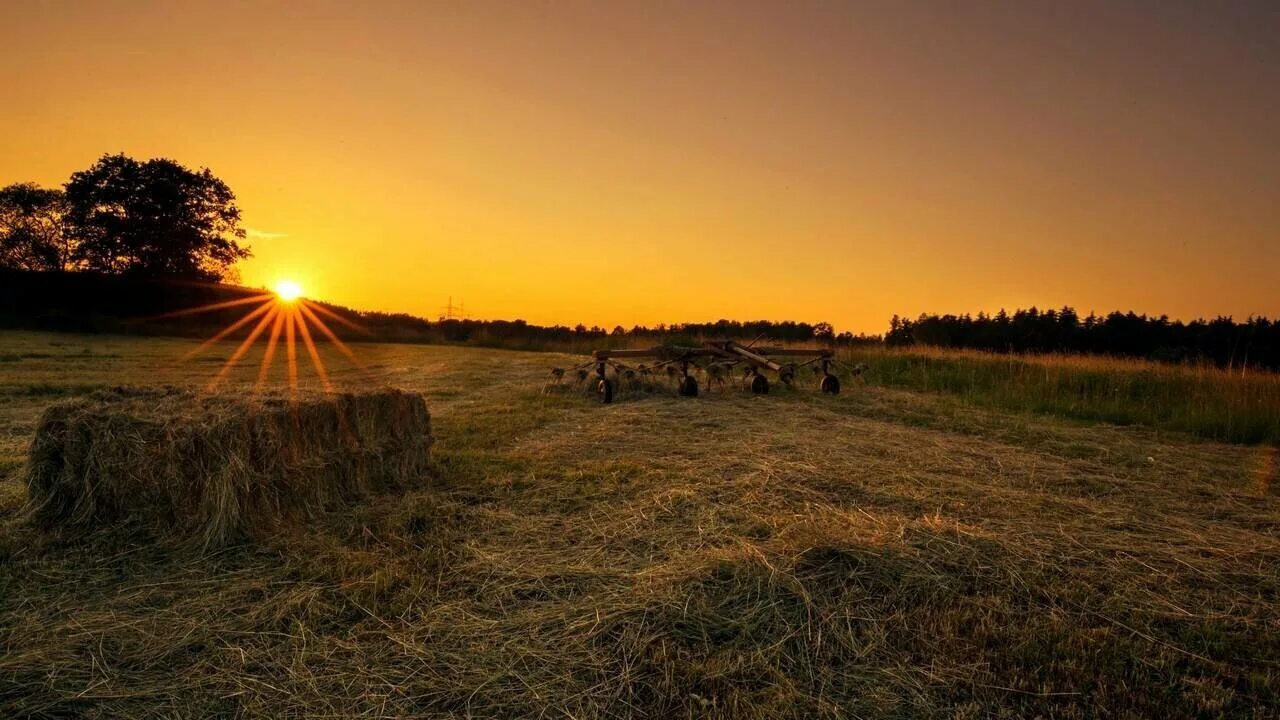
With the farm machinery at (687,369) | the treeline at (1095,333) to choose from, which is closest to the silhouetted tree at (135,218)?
the farm machinery at (687,369)

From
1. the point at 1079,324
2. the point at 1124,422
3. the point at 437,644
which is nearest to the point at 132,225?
the point at 437,644

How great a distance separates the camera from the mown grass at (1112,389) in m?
9.05

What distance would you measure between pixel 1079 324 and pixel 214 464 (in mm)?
58188

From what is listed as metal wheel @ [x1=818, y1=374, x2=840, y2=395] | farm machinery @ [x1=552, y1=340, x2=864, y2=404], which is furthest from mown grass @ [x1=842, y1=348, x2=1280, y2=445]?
farm machinery @ [x1=552, y1=340, x2=864, y2=404]

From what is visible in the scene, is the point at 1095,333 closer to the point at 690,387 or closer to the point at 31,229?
the point at 690,387

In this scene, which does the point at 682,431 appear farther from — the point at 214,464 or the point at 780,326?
the point at 780,326

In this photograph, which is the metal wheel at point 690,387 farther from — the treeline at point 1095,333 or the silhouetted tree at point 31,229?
the silhouetted tree at point 31,229

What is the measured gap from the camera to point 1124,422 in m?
9.82

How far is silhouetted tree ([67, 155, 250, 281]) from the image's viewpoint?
29.8 metres

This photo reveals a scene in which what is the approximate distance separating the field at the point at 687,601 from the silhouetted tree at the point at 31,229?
37.1 metres

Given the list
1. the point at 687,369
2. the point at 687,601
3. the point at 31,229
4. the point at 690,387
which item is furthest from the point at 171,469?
the point at 31,229

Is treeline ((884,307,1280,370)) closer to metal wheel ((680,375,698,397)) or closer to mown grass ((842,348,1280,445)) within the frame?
mown grass ((842,348,1280,445))

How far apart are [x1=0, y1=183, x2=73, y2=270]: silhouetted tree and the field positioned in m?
37.1

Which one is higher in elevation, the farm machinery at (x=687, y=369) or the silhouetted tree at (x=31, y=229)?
the silhouetted tree at (x=31, y=229)
